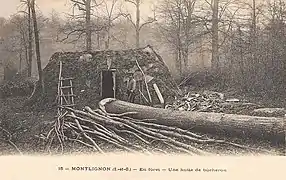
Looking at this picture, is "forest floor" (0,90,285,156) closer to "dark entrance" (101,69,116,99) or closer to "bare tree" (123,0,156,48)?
"dark entrance" (101,69,116,99)

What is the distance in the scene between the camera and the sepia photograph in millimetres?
1272

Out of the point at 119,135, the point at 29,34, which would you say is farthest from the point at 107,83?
the point at 29,34

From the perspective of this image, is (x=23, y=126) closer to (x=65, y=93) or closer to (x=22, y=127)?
(x=22, y=127)

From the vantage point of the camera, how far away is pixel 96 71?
1.33 m

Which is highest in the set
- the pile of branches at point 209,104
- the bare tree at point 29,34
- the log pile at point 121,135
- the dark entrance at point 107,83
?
the bare tree at point 29,34

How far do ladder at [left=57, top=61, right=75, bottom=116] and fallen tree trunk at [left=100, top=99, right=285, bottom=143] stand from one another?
0.09 metres

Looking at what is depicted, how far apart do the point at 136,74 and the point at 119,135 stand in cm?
18

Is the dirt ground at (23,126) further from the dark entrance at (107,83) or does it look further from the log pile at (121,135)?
the dark entrance at (107,83)

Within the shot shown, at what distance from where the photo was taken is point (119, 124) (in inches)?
50.6

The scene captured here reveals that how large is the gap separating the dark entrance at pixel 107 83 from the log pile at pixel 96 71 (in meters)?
0.01

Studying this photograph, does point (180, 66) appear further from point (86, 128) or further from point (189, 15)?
point (86, 128)

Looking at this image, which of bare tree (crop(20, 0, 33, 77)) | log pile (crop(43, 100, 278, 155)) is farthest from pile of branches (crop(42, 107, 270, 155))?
bare tree (crop(20, 0, 33, 77))

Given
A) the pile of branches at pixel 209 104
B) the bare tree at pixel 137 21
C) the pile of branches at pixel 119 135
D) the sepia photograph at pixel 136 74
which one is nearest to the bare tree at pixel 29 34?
the sepia photograph at pixel 136 74

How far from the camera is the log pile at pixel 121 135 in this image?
1.25 m
